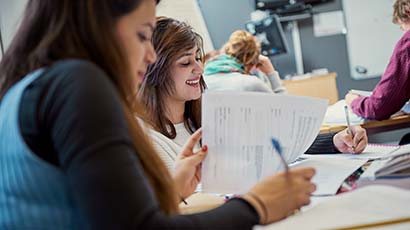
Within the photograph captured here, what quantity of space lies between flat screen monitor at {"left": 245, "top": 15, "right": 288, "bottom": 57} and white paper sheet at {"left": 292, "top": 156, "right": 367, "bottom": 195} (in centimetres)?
292

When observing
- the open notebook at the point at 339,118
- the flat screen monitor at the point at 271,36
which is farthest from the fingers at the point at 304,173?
the flat screen monitor at the point at 271,36

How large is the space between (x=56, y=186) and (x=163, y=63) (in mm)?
947

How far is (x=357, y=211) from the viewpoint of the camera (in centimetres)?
72

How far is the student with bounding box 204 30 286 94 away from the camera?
2469 mm

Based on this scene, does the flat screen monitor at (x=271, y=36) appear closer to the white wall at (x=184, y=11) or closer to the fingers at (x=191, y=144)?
the white wall at (x=184, y=11)

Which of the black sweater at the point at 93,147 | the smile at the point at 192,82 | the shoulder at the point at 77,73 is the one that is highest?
the shoulder at the point at 77,73

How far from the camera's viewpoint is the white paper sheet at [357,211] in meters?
0.68

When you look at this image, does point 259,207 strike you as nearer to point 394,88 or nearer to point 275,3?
point 394,88

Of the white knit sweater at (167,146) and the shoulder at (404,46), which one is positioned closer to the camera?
the white knit sweater at (167,146)

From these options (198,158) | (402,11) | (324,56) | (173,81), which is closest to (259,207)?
(198,158)

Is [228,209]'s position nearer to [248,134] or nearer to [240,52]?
[248,134]

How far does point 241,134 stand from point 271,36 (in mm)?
3326

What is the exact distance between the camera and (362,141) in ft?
4.35

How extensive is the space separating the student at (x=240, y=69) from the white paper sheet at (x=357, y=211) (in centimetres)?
169
